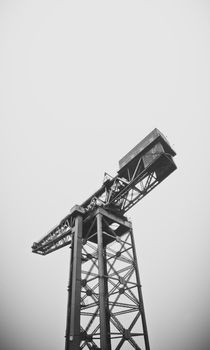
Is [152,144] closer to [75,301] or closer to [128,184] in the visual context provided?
[128,184]

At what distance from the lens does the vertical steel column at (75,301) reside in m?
6.75

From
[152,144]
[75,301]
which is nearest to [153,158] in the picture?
[152,144]

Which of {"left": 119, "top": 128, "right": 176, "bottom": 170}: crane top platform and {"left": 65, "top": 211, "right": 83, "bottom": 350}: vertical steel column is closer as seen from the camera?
{"left": 65, "top": 211, "right": 83, "bottom": 350}: vertical steel column

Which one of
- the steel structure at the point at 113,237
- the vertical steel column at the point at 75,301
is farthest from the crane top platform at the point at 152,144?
the vertical steel column at the point at 75,301

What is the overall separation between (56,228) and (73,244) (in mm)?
3334

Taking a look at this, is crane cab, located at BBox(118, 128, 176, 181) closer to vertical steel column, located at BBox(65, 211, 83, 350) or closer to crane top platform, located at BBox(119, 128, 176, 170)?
crane top platform, located at BBox(119, 128, 176, 170)

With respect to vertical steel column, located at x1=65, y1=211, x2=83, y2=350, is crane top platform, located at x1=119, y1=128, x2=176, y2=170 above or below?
above

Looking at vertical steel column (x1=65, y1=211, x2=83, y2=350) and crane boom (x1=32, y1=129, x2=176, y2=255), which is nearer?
vertical steel column (x1=65, y1=211, x2=83, y2=350)

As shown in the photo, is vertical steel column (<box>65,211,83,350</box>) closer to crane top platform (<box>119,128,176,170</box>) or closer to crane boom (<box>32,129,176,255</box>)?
crane boom (<box>32,129,176,255</box>)

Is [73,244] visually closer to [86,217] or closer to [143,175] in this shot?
[86,217]

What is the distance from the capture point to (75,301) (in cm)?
738

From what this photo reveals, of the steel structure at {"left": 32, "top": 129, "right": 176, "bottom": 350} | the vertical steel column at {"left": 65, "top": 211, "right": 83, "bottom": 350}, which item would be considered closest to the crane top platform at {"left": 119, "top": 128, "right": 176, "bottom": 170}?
the steel structure at {"left": 32, "top": 129, "right": 176, "bottom": 350}

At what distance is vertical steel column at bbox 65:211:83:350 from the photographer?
675 cm
